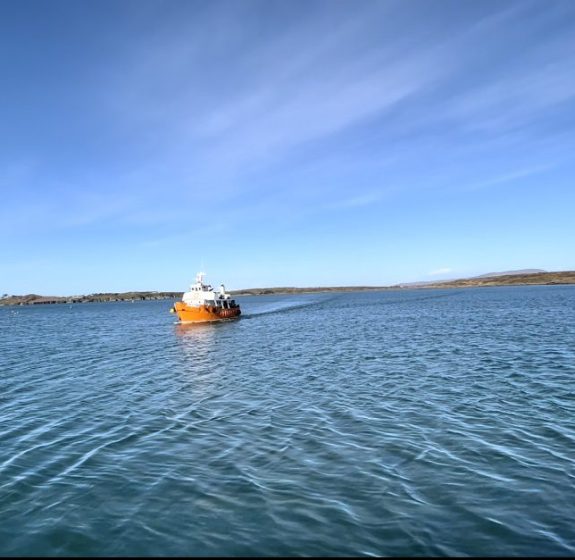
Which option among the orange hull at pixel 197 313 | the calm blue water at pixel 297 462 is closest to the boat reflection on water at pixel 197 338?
the orange hull at pixel 197 313

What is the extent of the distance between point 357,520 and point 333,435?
17.9 feet

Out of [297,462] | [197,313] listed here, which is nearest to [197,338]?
[197,313]

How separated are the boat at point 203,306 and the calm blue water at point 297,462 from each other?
42302mm

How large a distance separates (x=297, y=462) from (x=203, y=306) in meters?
61.2

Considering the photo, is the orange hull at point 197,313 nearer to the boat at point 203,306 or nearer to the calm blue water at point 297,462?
the boat at point 203,306

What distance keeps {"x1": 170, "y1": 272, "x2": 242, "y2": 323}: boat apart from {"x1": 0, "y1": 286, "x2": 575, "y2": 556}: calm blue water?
42.3 m

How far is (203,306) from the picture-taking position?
72312mm

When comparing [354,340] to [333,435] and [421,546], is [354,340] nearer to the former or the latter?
[333,435]

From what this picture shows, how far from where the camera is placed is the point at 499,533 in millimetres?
8680

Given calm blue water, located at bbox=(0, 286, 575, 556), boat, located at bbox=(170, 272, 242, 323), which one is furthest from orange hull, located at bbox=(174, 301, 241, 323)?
calm blue water, located at bbox=(0, 286, 575, 556)

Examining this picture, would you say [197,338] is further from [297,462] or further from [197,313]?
[297,462]

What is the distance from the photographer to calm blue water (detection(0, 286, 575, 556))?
29.1 ft

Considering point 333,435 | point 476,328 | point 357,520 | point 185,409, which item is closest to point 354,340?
point 476,328

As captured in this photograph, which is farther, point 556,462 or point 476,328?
point 476,328
